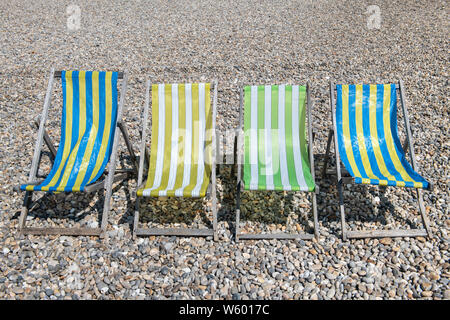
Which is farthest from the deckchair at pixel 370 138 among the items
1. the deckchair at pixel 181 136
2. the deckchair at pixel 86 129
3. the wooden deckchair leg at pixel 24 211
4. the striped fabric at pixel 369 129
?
the wooden deckchair leg at pixel 24 211

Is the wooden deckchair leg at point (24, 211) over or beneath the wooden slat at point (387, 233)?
over

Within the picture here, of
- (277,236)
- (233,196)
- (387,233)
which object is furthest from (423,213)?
(233,196)

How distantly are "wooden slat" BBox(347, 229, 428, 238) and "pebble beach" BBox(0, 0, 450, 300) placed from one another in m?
0.06

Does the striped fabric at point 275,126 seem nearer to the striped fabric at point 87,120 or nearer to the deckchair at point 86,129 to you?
the deckchair at point 86,129

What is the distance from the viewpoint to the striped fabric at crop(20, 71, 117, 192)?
11.2 ft

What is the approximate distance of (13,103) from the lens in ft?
17.1

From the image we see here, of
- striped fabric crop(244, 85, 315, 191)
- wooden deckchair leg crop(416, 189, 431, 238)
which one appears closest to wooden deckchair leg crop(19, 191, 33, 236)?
striped fabric crop(244, 85, 315, 191)

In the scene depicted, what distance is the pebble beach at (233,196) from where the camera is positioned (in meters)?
2.72

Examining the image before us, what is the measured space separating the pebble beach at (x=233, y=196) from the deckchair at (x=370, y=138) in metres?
0.33

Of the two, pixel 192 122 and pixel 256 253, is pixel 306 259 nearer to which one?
pixel 256 253

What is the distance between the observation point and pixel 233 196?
3576 mm

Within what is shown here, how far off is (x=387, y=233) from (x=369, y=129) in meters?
1.05

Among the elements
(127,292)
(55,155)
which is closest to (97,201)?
(55,155)

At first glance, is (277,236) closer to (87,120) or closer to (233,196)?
(233,196)
